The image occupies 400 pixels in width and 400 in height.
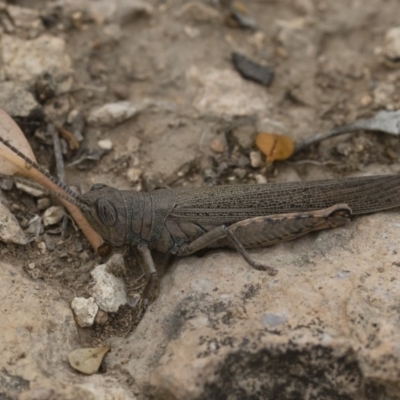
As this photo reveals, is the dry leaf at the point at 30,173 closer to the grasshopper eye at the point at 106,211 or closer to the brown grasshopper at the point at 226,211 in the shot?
the brown grasshopper at the point at 226,211

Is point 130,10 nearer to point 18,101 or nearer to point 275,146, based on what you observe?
point 18,101

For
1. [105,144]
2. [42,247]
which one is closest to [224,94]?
[105,144]

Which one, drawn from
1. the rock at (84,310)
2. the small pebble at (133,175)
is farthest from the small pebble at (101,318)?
the small pebble at (133,175)

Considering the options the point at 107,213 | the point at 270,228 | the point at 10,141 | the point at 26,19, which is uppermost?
the point at 26,19

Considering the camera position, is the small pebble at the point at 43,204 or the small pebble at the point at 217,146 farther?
the small pebble at the point at 217,146

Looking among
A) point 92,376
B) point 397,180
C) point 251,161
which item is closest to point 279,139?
point 251,161

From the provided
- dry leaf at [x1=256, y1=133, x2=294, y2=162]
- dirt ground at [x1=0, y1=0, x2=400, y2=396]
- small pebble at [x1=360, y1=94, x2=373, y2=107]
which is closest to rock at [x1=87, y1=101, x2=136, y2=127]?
dirt ground at [x1=0, y1=0, x2=400, y2=396]

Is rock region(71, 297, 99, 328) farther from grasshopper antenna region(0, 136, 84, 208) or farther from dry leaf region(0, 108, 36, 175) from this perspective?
dry leaf region(0, 108, 36, 175)
